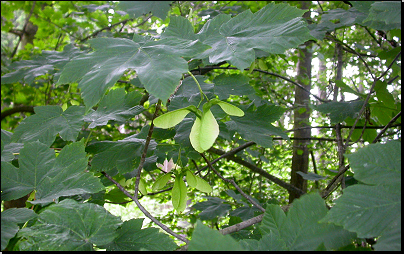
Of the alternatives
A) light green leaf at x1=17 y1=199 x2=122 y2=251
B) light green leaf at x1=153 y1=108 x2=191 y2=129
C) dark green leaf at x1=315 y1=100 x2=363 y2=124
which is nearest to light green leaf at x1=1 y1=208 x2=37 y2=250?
light green leaf at x1=17 y1=199 x2=122 y2=251

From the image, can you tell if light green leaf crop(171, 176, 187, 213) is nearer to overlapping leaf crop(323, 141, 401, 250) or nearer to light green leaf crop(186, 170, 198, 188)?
light green leaf crop(186, 170, 198, 188)

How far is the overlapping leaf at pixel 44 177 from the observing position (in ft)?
1.93

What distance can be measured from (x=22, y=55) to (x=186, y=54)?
3317 mm

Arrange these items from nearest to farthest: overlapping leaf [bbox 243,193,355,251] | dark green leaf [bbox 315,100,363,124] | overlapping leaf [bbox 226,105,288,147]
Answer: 1. overlapping leaf [bbox 243,193,355,251]
2. overlapping leaf [bbox 226,105,288,147]
3. dark green leaf [bbox 315,100,363,124]

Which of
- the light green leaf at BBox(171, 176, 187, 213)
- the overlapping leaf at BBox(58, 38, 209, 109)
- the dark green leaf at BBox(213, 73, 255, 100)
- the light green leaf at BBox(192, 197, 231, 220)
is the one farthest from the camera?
the light green leaf at BBox(192, 197, 231, 220)

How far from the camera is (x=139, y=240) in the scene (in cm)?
55

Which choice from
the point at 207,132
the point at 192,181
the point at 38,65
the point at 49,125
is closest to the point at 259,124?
the point at 192,181

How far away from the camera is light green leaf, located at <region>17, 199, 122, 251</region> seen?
48 cm

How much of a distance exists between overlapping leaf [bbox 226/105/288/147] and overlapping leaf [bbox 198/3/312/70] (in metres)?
0.33

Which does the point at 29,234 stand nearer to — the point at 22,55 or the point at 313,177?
the point at 313,177

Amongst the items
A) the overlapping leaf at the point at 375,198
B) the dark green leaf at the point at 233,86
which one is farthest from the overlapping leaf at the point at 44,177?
the dark green leaf at the point at 233,86

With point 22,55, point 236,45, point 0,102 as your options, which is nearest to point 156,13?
point 236,45

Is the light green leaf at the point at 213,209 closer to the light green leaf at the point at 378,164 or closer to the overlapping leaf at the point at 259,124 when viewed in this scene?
the overlapping leaf at the point at 259,124

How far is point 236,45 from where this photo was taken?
0.76 metres
